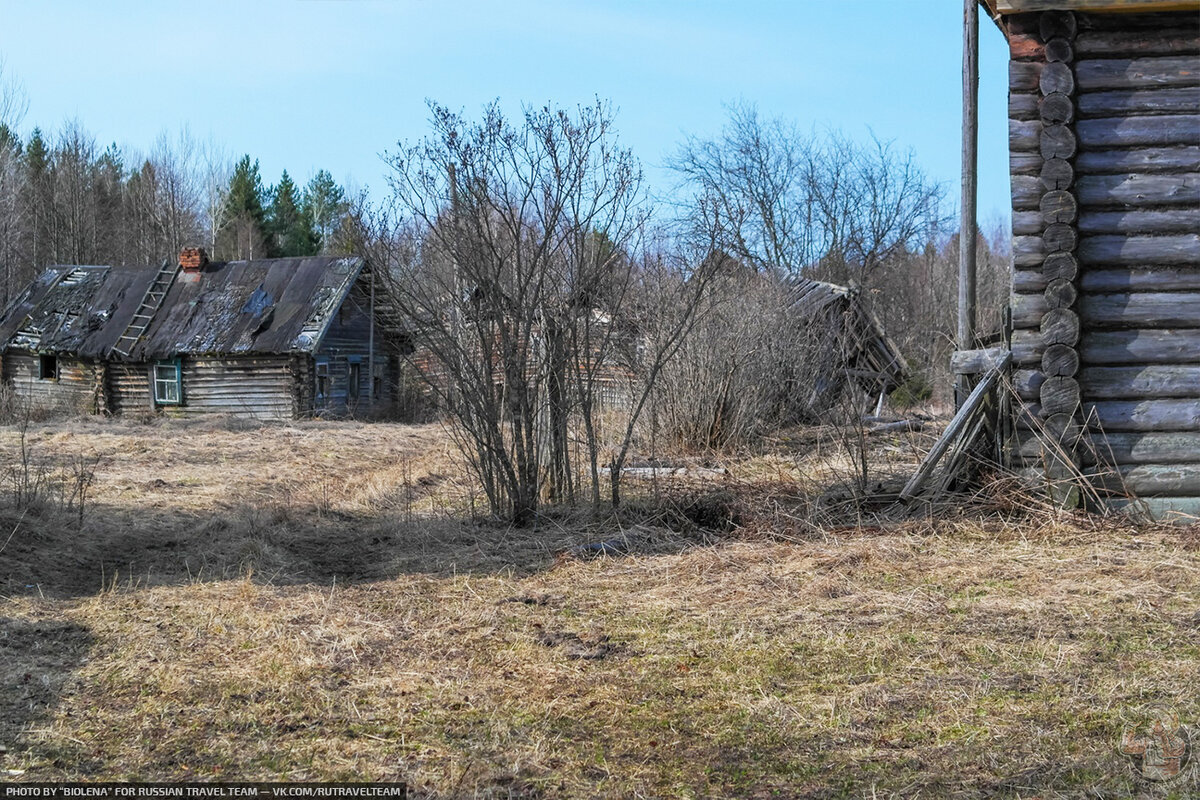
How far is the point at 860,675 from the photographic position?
16.0ft

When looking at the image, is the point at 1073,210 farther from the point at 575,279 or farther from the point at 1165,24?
the point at 575,279

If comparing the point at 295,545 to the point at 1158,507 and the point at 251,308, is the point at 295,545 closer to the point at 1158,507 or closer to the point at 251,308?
the point at 1158,507

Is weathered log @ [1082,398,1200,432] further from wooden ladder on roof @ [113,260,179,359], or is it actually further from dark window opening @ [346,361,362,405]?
wooden ladder on roof @ [113,260,179,359]

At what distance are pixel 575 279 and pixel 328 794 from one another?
5.76 meters

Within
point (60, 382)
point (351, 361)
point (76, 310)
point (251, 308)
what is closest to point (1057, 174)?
point (351, 361)

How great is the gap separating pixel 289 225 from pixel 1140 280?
5245 cm

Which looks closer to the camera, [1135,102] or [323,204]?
[1135,102]

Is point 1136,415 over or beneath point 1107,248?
beneath

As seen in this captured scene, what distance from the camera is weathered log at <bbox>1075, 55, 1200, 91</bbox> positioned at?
837 cm

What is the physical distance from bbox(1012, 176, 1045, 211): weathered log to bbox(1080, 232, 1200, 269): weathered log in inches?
9.9

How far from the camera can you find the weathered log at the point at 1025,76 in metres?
8.44

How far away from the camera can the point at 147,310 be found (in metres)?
28.4

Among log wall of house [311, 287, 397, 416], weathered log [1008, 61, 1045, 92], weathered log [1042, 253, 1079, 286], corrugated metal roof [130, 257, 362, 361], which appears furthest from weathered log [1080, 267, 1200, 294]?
log wall of house [311, 287, 397, 416]

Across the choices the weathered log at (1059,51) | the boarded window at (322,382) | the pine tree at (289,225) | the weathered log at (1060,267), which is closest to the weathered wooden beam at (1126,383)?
the weathered log at (1060,267)
